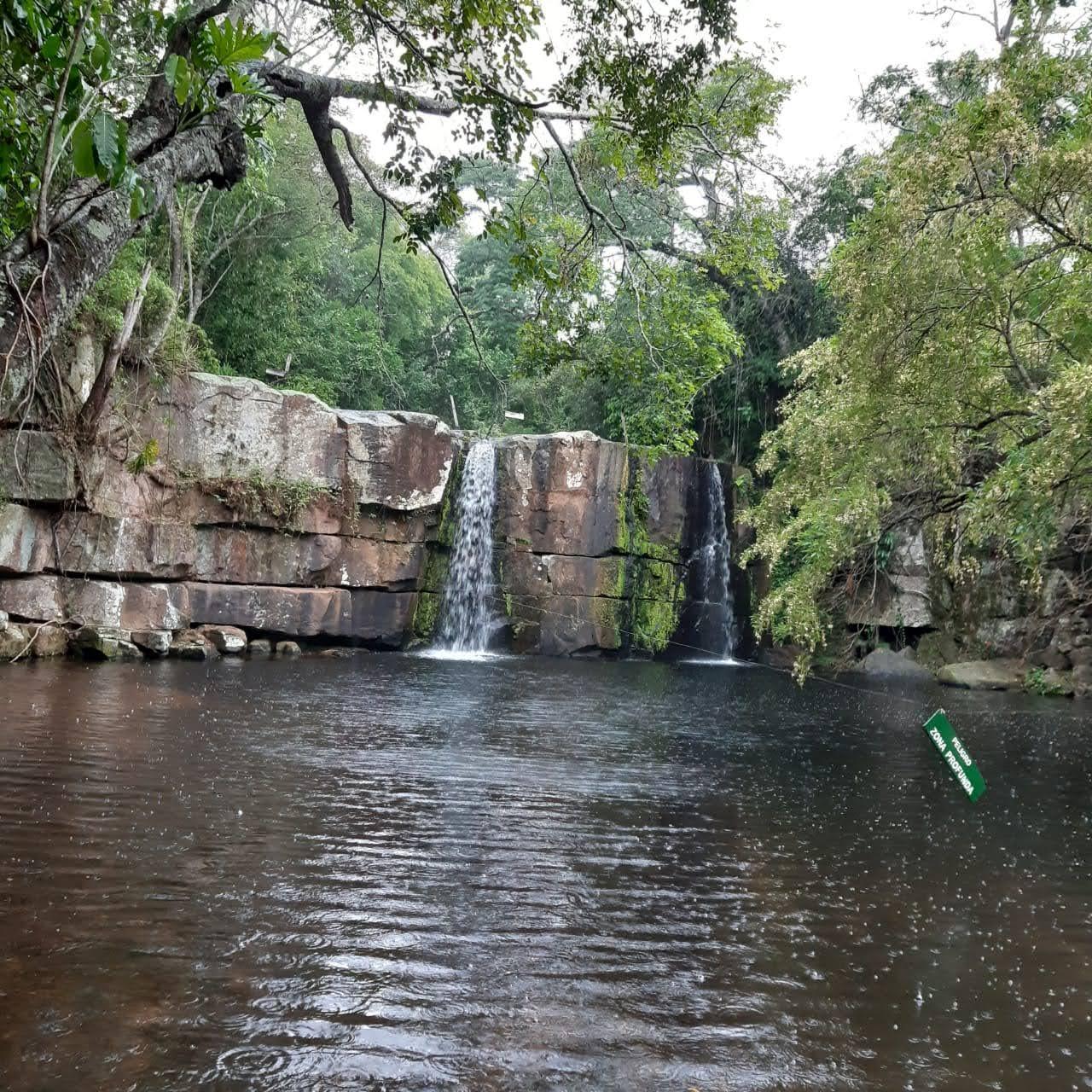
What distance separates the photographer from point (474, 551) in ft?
75.5

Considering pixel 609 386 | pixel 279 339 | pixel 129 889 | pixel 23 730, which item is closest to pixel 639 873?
pixel 129 889

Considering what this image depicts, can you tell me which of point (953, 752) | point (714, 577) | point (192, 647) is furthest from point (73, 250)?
point (714, 577)

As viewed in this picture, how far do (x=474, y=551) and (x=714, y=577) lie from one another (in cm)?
622

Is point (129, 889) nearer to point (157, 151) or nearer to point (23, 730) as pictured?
point (157, 151)

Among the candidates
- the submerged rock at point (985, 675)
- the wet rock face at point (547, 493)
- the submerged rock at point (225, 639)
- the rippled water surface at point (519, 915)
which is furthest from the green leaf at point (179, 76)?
the wet rock face at point (547, 493)

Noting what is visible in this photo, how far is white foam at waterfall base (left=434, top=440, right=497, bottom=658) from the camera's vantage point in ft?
74.7

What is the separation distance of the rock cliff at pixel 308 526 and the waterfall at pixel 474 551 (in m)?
0.26

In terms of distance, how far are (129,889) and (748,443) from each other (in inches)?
972

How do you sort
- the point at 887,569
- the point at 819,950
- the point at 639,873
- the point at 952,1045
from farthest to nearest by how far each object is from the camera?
the point at 887,569 < the point at 639,873 < the point at 819,950 < the point at 952,1045

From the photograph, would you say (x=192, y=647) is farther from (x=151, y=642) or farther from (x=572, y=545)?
(x=572, y=545)

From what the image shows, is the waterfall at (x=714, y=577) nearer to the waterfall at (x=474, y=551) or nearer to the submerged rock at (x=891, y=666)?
the submerged rock at (x=891, y=666)

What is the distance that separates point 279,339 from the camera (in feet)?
82.4

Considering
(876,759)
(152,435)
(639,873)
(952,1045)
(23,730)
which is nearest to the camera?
(952,1045)

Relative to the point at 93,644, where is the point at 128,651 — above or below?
below
